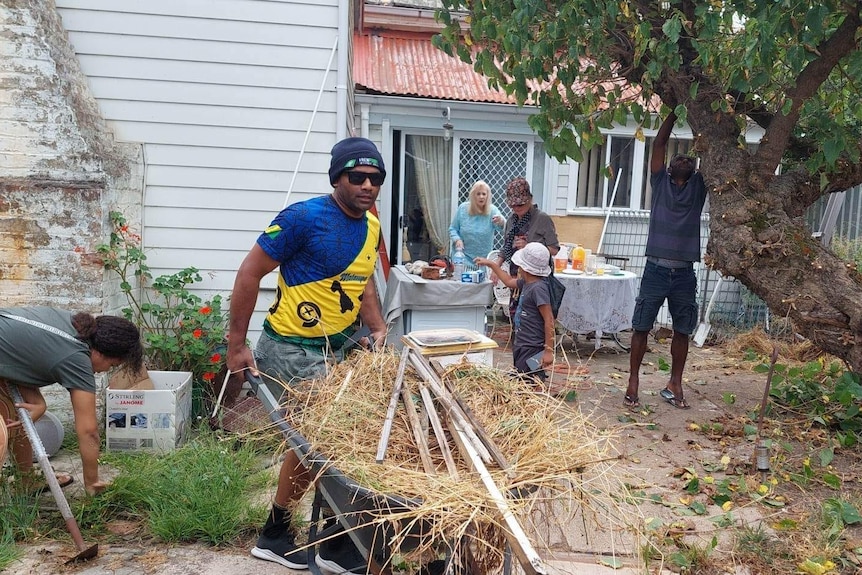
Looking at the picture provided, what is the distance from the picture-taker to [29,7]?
489 cm

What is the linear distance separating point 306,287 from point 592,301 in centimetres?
496

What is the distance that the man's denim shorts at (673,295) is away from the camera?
213 inches

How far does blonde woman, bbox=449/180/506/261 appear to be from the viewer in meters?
7.85

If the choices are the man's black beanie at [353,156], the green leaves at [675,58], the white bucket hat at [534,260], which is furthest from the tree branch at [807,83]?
the man's black beanie at [353,156]

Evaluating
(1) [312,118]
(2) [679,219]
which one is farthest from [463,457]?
(1) [312,118]

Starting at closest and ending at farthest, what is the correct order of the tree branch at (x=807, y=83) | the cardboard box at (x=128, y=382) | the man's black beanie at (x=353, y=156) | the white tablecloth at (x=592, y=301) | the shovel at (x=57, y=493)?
the man's black beanie at (x=353, y=156) → the shovel at (x=57, y=493) → the tree branch at (x=807, y=83) → the cardboard box at (x=128, y=382) → the white tablecloth at (x=592, y=301)

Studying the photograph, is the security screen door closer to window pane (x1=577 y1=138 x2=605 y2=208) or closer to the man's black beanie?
window pane (x1=577 y1=138 x2=605 y2=208)

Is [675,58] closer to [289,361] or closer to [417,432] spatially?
[289,361]

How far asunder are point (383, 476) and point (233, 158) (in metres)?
4.32

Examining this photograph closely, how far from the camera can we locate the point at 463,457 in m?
2.22

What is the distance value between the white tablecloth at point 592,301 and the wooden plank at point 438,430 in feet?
17.1

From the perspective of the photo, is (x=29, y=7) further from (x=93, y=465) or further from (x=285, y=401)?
(x=285, y=401)

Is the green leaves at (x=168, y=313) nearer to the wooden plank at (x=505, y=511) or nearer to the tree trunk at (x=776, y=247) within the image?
the wooden plank at (x=505, y=511)

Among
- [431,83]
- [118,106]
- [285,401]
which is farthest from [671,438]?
[431,83]
